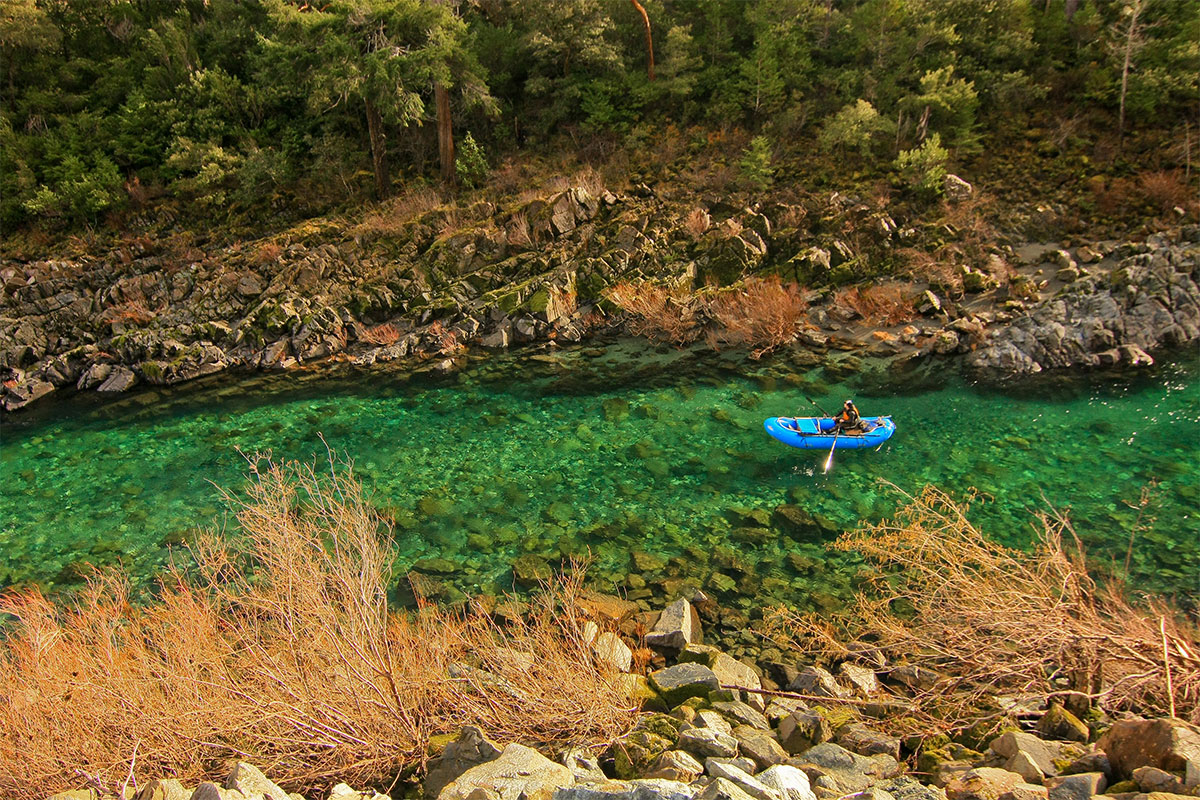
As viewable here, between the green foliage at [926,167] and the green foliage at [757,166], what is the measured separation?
417 cm

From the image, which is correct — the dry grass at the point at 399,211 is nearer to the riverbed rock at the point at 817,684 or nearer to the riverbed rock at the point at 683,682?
the riverbed rock at the point at 683,682

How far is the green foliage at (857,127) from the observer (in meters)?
21.7

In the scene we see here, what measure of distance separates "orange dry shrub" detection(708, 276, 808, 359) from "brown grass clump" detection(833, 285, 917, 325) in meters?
1.27

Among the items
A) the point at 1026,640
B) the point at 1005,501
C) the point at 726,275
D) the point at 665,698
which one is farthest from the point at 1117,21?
the point at 665,698

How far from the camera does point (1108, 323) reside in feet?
51.9

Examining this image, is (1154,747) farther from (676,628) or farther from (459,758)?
(459,758)

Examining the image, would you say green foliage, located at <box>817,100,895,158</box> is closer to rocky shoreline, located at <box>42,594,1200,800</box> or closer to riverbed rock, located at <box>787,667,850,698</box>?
rocky shoreline, located at <box>42,594,1200,800</box>

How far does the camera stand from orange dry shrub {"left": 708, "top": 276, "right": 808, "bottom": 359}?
17656 mm

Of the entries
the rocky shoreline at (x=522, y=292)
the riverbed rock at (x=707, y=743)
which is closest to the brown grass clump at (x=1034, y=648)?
the riverbed rock at (x=707, y=743)

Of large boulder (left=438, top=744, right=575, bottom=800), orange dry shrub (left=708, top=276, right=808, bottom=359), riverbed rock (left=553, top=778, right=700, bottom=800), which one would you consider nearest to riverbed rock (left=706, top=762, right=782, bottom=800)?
riverbed rock (left=553, top=778, right=700, bottom=800)

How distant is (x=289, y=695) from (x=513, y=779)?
2.18 m

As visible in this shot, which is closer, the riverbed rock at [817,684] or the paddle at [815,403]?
the riverbed rock at [817,684]

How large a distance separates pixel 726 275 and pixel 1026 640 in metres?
15.3

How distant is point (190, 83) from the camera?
26844mm
